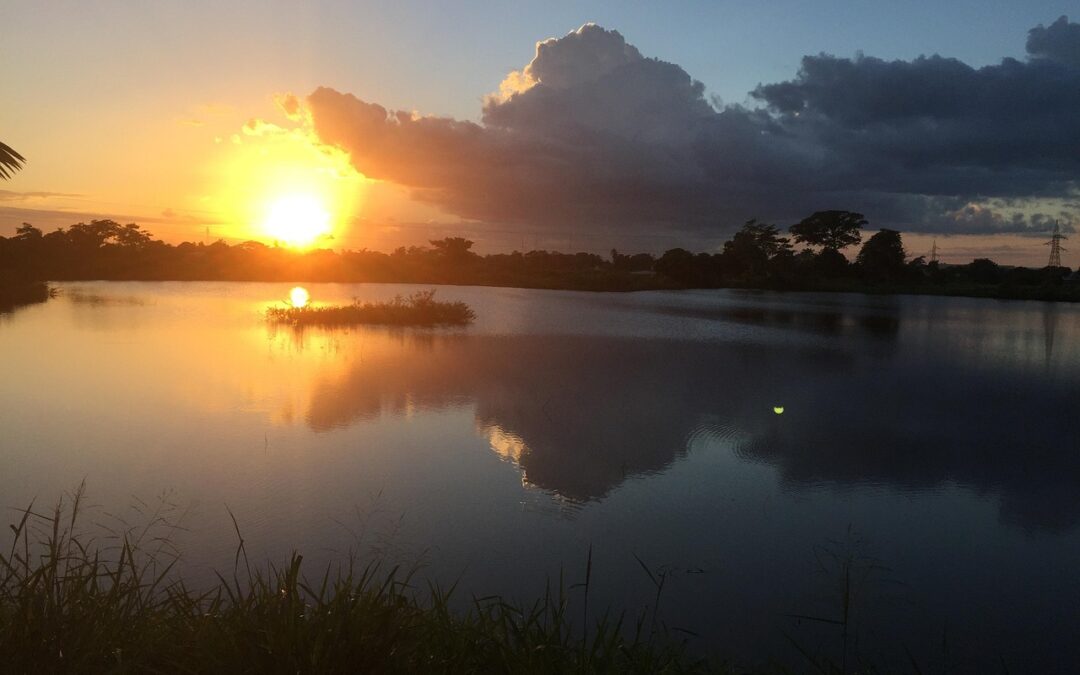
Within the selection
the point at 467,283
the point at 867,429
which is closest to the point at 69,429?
the point at 867,429

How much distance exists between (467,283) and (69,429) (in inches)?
2109

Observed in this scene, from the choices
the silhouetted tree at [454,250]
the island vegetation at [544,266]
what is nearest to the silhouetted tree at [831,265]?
the island vegetation at [544,266]

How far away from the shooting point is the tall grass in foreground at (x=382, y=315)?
22531 mm

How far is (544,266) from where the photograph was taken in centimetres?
7450

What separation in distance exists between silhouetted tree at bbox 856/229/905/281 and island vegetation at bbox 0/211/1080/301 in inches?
3.7

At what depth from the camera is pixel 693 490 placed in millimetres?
7402

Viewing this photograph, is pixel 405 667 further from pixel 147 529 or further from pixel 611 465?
pixel 611 465

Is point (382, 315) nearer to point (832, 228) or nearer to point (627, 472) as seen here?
point (627, 472)

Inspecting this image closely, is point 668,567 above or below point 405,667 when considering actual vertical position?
below

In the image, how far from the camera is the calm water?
5172mm

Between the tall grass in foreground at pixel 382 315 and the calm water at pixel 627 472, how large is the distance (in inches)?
205

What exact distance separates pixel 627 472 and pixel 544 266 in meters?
67.2

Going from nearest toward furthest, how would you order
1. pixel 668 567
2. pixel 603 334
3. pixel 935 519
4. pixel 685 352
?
pixel 668 567 < pixel 935 519 < pixel 685 352 < pixel 603 334

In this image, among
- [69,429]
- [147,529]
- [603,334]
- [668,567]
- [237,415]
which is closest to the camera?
[668,567]
